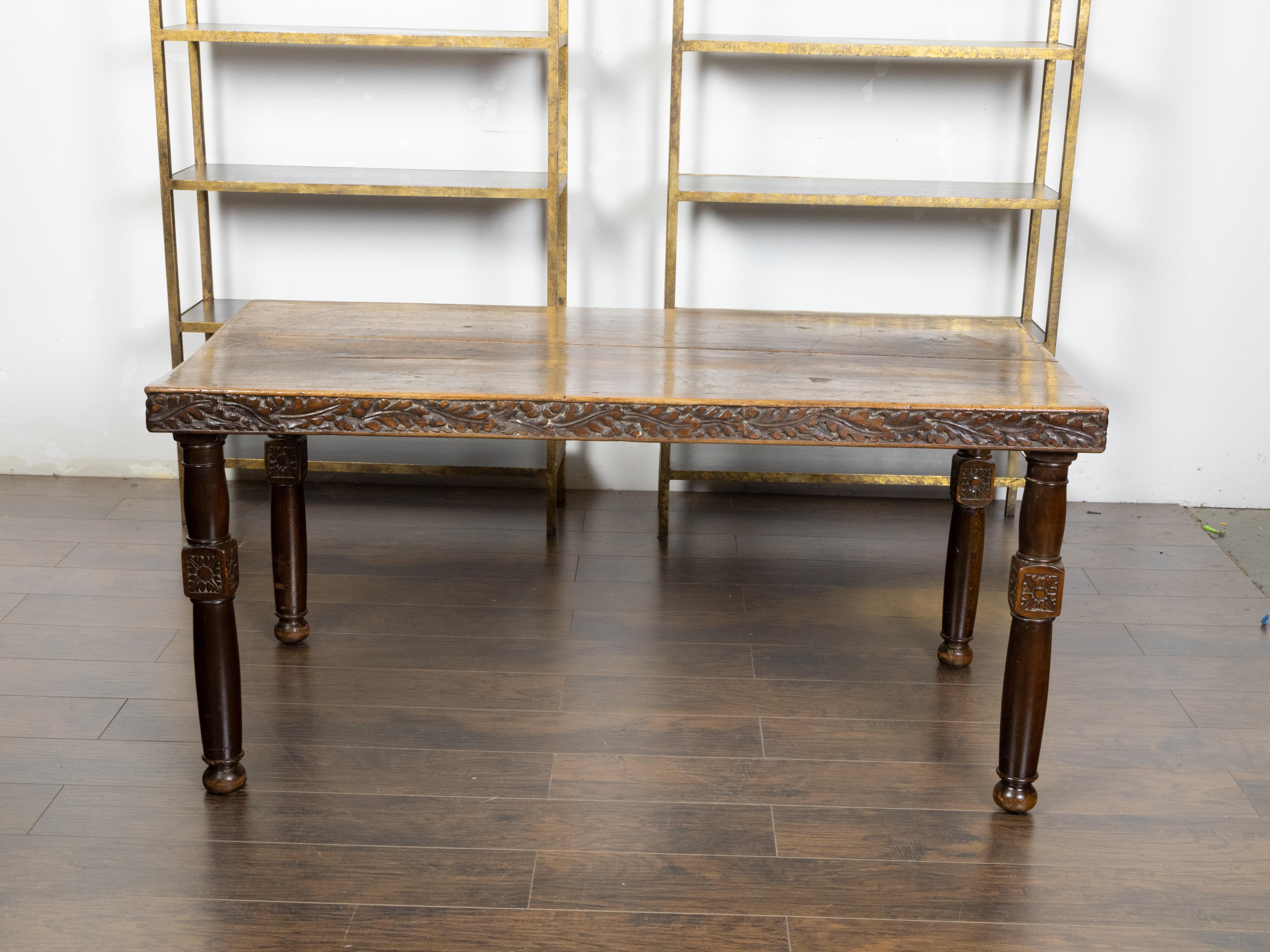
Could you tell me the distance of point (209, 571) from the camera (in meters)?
2.38

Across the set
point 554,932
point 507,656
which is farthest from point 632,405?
point 507,656

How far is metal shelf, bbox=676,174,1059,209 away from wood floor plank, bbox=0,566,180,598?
1.80m

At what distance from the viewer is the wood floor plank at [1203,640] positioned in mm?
3197

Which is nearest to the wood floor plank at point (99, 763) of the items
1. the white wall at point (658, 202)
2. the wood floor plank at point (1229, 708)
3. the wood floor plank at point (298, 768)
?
the wood floor plank at point (298, 768)

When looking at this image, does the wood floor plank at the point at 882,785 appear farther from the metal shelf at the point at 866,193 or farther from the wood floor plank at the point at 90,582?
the metal shelf at the point at 866,193

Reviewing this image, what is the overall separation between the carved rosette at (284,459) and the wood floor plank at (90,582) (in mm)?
692

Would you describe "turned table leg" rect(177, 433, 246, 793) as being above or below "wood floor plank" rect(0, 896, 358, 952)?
above

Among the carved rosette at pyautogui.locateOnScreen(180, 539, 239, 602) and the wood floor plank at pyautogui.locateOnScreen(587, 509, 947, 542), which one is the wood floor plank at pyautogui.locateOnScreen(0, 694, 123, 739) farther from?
the wood floor plank at pyautogui.locateOnScreen(587, 509, 947, 542)

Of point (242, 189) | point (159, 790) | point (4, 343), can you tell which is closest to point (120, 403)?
point (4, 343)

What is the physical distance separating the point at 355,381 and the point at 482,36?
152 cm

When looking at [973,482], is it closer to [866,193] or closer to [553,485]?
[866,193]

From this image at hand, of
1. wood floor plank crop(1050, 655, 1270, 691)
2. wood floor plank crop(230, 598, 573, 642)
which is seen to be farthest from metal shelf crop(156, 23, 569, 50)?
wood floor plank crop(1050, 655, 1270, 691)

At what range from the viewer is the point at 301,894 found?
221 cm

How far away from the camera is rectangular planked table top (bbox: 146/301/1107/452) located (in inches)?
90.3
